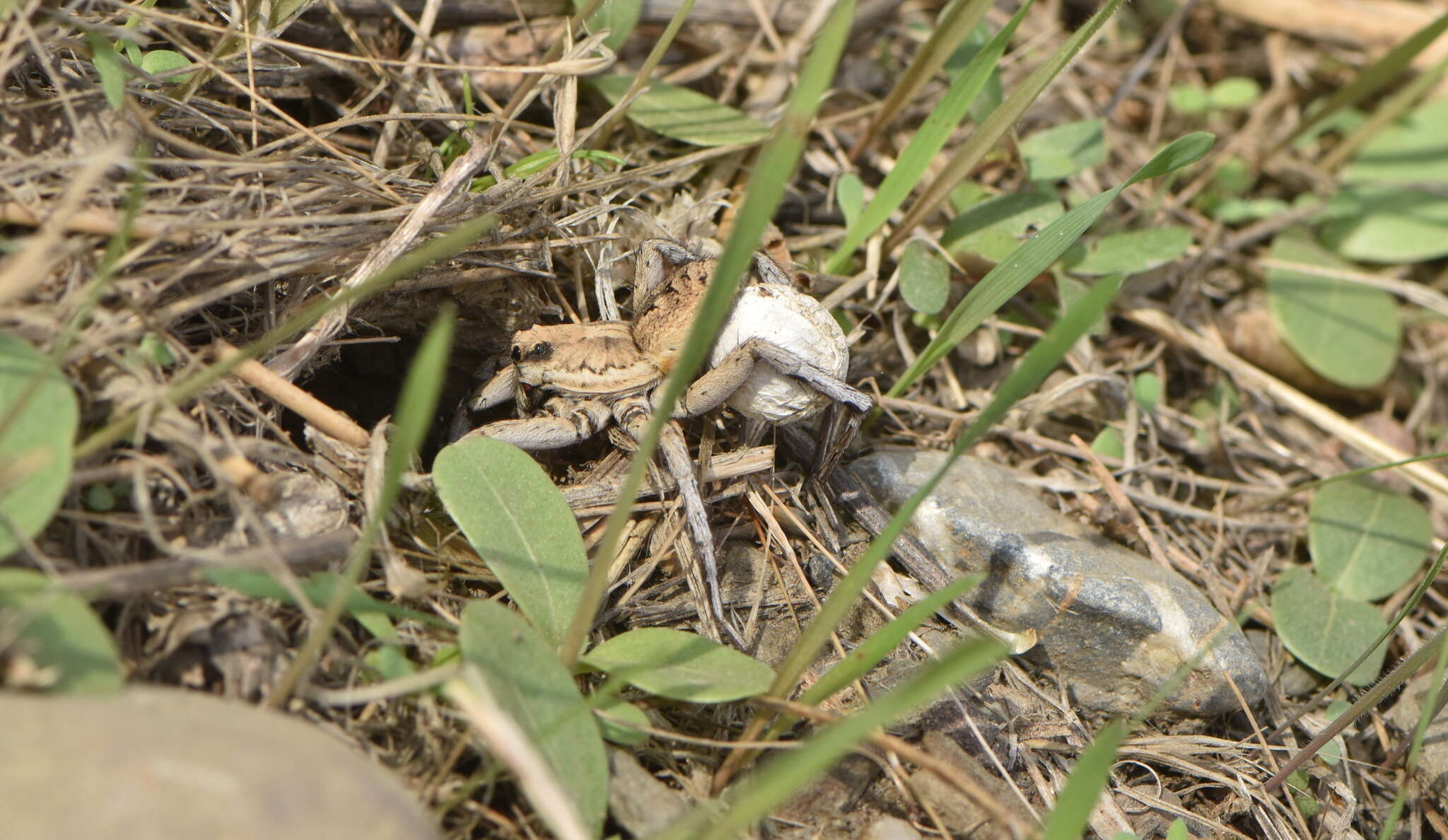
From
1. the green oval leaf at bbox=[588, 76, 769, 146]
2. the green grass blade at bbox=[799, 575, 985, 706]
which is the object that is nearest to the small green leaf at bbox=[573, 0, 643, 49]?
the green oval leaf at bbox=[588, 76, 769, 146]

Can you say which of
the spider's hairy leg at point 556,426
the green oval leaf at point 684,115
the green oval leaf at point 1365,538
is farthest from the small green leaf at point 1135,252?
the spider's hairy leg at point 556,426

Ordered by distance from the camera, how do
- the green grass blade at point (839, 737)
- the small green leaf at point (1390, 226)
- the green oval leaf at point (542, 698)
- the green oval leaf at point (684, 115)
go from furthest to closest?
the small green leaf at point (1390, 226), the green oval leaf at point (684, 115), the green oval leaf at point (542, 698), the green grass blade at point (839, 737)

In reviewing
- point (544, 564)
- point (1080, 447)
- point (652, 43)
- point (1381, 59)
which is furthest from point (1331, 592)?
point (652, 43)

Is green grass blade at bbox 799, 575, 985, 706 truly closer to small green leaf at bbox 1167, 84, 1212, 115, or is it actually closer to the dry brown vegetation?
the dry brown vegetation

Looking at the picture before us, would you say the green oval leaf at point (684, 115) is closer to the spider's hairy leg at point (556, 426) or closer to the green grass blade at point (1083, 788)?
the spider's hairy leg at point (556, 426)

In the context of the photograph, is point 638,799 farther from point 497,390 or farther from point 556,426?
point 497,390

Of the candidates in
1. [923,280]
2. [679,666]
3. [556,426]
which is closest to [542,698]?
[679,666]
